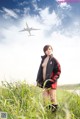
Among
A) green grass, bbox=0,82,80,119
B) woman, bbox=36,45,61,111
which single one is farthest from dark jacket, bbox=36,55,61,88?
green grass, bbox=0,82,80,119

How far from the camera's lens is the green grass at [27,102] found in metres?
1.99

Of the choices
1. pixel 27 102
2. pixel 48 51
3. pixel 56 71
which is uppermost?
pixel 48 51

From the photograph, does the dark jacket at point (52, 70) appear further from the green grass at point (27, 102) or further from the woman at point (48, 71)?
the green grass at point (27, 102)

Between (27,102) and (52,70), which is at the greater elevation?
(52,70)

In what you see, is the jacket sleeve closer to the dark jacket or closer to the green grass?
the dark jacket

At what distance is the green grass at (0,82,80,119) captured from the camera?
1.99 meters

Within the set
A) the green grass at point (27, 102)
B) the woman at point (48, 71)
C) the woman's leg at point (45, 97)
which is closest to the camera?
the green grass at point (27, 102)

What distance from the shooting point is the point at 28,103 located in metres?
2.33

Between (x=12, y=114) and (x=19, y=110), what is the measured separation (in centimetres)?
32

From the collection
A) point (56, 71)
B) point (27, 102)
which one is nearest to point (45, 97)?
point (27, 102)

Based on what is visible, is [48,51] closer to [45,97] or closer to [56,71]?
[56,71]

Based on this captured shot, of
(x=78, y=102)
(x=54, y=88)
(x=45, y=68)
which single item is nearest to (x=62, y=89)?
(x=54, y=88)

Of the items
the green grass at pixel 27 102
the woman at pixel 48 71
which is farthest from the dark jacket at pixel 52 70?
the green grass at pixel 27 102

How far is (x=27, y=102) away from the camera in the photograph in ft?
7.73
